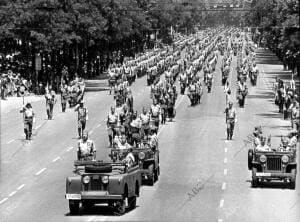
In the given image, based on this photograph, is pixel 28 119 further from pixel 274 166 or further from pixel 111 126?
pixel 274 166

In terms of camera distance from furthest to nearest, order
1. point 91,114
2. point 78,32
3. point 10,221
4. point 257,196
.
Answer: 1. point 78,32
2. point 91,114
3. point 257,196
4. point 10,221

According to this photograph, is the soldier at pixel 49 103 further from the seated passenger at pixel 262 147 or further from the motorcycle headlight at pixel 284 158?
the motorcycle headlight at pixel 284 158

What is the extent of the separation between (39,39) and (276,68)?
50.3 m

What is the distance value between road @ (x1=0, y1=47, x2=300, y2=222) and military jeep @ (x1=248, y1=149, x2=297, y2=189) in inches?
15.2

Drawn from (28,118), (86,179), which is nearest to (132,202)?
(86,179)

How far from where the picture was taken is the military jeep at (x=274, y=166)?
33.0 m

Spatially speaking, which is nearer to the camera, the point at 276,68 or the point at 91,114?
the point at 91,114

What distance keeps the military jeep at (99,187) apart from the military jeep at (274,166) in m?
6.36

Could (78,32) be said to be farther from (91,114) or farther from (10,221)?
(10,221)

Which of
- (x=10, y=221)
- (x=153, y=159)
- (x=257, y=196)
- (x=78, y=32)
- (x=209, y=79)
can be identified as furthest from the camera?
(x=78, y=32)

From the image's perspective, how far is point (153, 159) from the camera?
34125 mm

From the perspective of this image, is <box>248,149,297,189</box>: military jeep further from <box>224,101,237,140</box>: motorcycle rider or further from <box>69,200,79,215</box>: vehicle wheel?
<box>224,101,237,140</box>: motorcycle rider

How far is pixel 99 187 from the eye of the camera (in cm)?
2745

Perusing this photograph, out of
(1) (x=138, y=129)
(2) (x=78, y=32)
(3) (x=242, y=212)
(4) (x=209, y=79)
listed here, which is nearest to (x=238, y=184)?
(3) (x=242, y=212)
